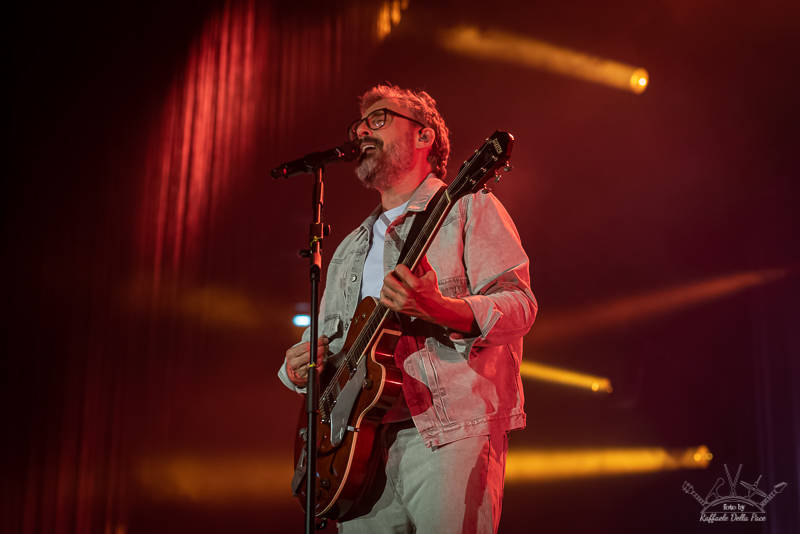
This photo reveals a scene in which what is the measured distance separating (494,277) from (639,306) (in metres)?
3.44

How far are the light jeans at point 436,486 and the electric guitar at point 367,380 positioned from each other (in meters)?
0.09

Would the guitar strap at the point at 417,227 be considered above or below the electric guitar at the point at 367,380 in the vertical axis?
above

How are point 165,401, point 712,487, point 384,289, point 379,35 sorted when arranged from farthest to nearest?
point 379,35 → point 712,487 → point 165,401 → point 384,289

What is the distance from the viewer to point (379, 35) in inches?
212

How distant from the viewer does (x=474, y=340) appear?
1883 millimetres

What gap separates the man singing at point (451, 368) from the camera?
185cm

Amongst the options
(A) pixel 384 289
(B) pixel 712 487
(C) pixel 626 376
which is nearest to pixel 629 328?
(C) pixel 626 376

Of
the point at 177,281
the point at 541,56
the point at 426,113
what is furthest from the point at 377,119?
the point at 541,56

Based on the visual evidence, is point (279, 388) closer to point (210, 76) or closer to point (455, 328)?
point (210, 76)

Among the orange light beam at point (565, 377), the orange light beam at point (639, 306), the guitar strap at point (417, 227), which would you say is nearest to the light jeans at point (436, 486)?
the guitar strap at point (417, 227)

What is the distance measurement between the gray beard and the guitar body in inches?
29.9

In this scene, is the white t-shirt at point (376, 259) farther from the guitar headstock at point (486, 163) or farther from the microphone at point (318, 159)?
the guitar headstock at point (486, 163)

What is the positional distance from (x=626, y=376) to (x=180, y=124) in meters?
3.82

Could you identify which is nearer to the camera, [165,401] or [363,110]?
[363,110]
